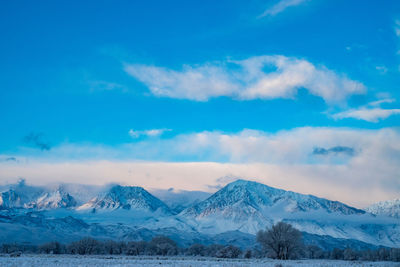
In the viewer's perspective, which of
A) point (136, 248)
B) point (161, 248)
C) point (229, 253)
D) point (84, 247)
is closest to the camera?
point (229, 253)

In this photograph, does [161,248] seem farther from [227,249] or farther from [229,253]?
[229,253]

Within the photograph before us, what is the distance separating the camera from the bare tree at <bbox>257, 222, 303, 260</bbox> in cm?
11169

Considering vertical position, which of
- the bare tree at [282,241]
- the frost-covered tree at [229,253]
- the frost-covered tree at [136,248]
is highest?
the bare tree at [282,241]

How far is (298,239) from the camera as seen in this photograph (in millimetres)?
112875

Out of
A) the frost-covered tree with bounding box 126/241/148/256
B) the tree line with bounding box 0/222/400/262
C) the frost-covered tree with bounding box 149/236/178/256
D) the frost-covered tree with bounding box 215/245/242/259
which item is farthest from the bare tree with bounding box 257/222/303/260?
the frost-covered tree with bounding box 149/236/178/256

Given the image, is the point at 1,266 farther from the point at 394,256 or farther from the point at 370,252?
the point at 370,252

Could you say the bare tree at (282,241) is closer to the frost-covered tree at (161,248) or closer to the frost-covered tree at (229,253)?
the frost-covered tree at (229,253)

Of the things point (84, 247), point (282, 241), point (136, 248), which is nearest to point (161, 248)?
point (136, 248)

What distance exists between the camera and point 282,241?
111375 millimetres

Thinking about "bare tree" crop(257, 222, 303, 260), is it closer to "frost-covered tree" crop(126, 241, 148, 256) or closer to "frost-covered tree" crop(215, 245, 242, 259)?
"frost-covered tree" crop(215, 245, 242, 259)

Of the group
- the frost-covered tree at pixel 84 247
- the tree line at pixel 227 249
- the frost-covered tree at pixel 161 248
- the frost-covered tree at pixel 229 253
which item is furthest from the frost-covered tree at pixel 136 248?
the frost-covered tree at pixel 229 253

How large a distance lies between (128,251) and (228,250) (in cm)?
4144

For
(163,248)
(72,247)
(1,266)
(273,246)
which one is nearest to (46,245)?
(72,247)

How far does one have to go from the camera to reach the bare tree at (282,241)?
111688 millimetres
